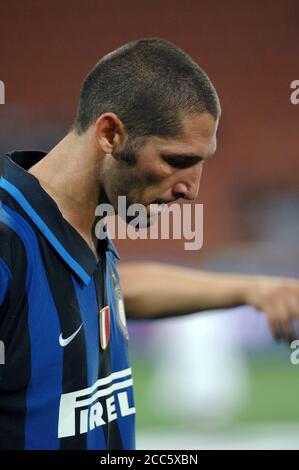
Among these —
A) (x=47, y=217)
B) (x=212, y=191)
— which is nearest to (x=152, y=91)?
(x=47, y=217)

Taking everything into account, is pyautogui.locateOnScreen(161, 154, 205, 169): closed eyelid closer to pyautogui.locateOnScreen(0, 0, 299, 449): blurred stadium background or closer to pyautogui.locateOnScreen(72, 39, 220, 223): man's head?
pyautogui.locateOnScreen(72, 39, 220, 223): man's head

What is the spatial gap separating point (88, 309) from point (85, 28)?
135 cm

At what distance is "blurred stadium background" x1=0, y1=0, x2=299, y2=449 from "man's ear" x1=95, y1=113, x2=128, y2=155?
1.14 metres

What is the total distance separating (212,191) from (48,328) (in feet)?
4.34

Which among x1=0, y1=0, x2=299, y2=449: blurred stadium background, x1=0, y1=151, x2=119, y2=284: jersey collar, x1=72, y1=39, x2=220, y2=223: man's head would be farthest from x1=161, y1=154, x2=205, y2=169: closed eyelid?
x1=0, y1=0, x2=299, y2=449: blurred stadium background

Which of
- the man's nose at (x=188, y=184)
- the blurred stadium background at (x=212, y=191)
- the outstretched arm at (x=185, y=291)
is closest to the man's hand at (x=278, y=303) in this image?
the outstretched arm at (x=185, y=291)

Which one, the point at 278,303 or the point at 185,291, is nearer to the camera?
the point at 278,303

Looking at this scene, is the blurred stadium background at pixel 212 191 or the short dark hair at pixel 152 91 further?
the blurred stadium background at pixel 212 191

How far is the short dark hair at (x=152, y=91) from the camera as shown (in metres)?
0.71

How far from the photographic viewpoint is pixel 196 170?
2.47 feet

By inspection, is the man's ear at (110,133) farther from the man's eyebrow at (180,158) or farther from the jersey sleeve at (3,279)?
the jersey sleeve at (3,279)

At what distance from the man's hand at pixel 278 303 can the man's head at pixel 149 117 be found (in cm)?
17

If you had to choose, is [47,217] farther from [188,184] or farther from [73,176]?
[188,184]

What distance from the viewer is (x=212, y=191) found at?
6.30 ft
